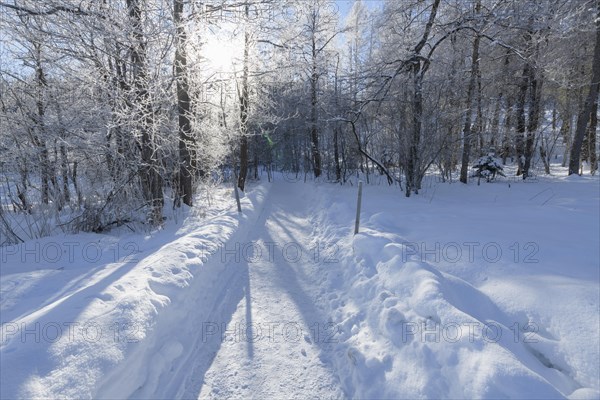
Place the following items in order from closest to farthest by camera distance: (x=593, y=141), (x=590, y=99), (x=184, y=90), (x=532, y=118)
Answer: (x=184, y=90) < (x=590, y=99) < (x=532, y=118) < (x=593, y=141)

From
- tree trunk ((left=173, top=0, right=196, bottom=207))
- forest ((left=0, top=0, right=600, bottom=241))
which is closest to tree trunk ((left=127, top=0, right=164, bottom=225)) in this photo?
forest ((left=0, top=0, right=600, bottom=241))

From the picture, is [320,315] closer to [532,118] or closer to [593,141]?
[532,118]

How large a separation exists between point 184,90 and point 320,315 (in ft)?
25.1

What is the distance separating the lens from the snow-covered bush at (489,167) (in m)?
12.5

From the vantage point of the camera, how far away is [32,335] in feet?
8.19

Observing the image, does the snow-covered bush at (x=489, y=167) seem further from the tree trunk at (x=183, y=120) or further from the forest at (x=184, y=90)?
the tree trunk at (x=183, y=120)

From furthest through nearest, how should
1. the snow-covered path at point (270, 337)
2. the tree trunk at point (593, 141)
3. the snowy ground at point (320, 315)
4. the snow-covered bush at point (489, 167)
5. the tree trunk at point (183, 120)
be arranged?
the tree trunk at point (593, 141), the snow-covered bush at point (489, 167), the tree trunk at point (183, 120), the snow-covered path at point (270, 337), the snowy ground at point (320, 315)

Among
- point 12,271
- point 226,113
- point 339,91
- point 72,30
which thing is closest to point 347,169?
point 339,91

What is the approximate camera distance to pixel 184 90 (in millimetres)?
8820

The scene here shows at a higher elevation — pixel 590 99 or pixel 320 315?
pixel 590 99

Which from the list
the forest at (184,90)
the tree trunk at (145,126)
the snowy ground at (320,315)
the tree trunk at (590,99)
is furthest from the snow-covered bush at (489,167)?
the tree trunk at (145,126)

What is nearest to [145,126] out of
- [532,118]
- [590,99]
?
[532,118]

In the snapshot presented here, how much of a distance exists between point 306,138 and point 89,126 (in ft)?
71.8

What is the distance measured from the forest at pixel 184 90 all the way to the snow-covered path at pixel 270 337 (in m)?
3.71
